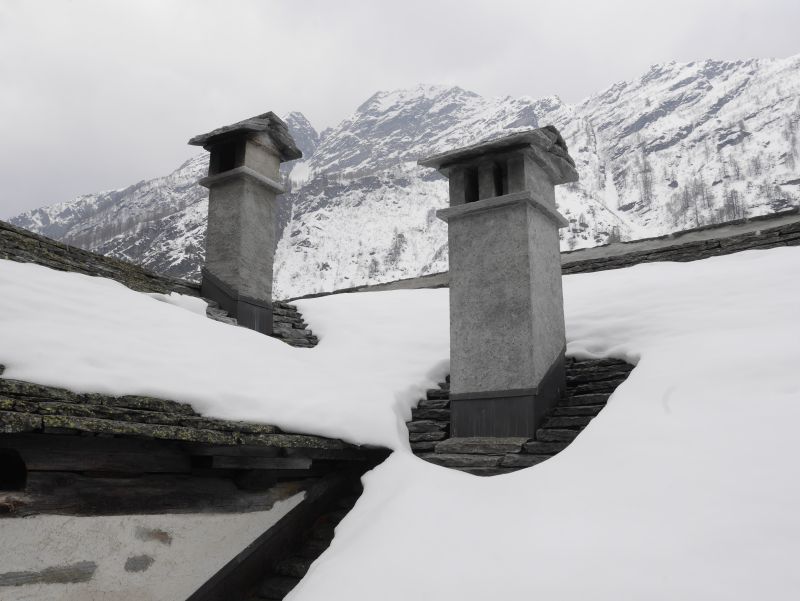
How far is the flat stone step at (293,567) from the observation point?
408 centimetres

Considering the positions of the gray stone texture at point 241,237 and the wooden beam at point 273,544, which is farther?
the gray stone texture at point 241,237

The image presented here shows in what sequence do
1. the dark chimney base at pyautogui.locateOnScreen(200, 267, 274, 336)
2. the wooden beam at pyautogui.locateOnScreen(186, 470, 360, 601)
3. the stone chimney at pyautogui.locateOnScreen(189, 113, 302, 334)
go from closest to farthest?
the wooden beam at pyautogui.locateOnScreen(186, 470, 360, 601), the dark chimney base at pyautogui.locateOnScreen(200, 267, 274, 336), the stone chimney at pyautogui.locateOnScreen(189, 113, 302, 334)

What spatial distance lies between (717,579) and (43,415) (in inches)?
119

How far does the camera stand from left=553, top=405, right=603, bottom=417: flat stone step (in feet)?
15.4

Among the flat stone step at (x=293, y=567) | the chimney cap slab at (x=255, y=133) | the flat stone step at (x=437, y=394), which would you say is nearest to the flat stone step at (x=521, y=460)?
the flat stone step at (x=437, y=394)

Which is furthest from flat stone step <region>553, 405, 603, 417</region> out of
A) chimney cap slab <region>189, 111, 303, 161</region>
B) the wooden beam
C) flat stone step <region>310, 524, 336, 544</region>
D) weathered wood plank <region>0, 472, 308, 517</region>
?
chimney cap slab <region>189, 111, 303, 161</region>

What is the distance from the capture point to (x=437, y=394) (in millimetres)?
5590

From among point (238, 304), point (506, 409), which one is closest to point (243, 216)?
point (238, 304)

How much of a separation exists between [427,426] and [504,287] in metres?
1.28

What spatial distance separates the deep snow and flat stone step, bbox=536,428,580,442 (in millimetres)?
384

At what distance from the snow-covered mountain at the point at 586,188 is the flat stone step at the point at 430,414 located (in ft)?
169

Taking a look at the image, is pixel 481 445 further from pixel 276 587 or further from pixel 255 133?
pixel 255 133

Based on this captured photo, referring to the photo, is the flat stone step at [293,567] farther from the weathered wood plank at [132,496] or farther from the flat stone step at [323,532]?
the weathered wood plank at [132,496]

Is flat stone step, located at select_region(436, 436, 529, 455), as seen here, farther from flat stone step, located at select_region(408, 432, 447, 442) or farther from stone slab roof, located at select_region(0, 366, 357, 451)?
stone slab roof, located at select_region(0, 366, 357, 451)
